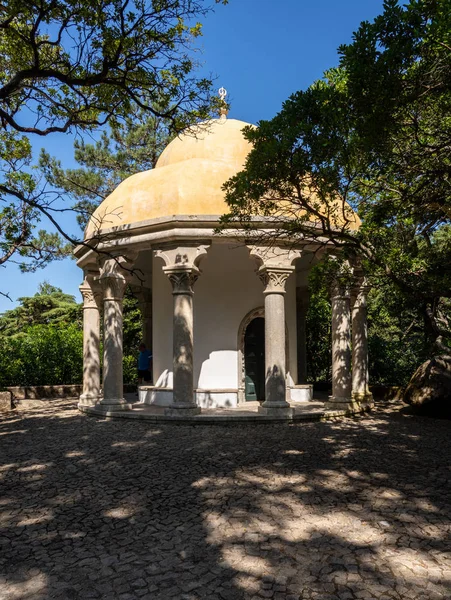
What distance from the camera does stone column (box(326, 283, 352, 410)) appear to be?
10953 millimetres

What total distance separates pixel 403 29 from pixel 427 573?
5.22 m

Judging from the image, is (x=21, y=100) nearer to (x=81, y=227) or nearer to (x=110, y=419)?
(x=110, y=419)

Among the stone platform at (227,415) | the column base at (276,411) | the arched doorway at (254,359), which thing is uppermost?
the arched doorway at (254,359)

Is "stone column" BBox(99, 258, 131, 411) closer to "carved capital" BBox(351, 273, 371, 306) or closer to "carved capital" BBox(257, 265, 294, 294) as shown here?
"carved capital" BBox(257, 265, 294, 294)

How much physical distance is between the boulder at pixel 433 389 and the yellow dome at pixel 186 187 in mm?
6121

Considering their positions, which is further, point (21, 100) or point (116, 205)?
point (116, 205)

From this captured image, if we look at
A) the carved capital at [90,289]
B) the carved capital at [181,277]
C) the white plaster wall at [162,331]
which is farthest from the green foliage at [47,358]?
the carved capital at [181,277]

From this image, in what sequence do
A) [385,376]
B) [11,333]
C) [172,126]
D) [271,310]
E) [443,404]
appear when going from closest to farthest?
1. [172,126]
2. [271,310]
3. [443,404]
4. [385,376]
5. [11,333]

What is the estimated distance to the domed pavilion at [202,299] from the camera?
9.97 meters

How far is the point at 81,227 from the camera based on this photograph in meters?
23.1

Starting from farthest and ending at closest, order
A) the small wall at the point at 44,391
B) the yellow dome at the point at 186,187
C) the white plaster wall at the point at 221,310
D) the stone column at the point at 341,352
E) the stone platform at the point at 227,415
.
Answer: the small wall at the point at 44,391 < the white plaster wall at the point at 221,310 < the stone column at the point at 341,352 < the yellow dome at the point at 186,187 < the stone platform at the point at 227,415

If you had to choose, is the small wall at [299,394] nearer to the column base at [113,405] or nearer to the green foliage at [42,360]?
the column base at [113,405]

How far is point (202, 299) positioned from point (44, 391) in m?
7.17

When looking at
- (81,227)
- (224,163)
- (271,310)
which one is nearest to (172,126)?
(224,163)
